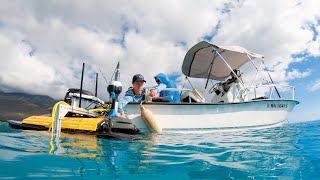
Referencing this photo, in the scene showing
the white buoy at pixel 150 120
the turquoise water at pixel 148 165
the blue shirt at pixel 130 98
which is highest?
the blue shirt at pixel 130 98

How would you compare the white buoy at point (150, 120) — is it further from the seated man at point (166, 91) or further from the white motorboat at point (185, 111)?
the seated man at point (166, 91)

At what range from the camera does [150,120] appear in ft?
23.9

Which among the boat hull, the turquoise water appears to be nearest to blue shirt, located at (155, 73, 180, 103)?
the boat hull

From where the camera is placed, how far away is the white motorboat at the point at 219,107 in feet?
25.3

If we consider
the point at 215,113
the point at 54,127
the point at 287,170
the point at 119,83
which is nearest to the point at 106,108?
the point at 119,83

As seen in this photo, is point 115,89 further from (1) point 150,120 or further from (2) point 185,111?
(2) point 185,111

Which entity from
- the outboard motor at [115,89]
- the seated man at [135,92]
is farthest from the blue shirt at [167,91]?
the outboard motor at [115,89]

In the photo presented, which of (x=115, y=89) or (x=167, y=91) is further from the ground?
(x=167, y=91)

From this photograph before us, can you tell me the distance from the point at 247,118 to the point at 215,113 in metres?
1.46

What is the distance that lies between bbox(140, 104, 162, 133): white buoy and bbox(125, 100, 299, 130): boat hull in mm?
212

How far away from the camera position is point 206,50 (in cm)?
1030

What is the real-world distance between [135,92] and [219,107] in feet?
9.84

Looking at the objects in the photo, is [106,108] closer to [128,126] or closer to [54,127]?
[128,126]

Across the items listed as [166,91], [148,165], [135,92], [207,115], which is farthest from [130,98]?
[148,165]
